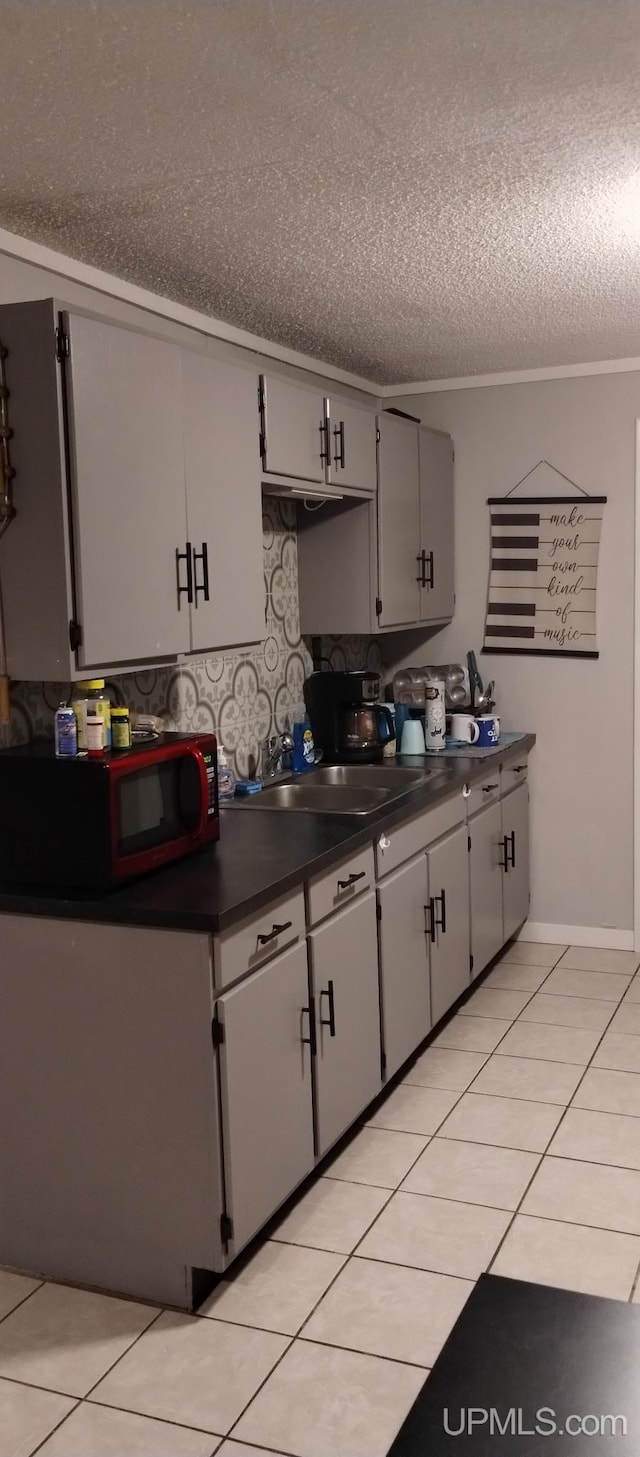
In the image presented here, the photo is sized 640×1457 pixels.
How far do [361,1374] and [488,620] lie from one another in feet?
10.8

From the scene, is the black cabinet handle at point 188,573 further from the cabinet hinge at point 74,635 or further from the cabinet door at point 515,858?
the cabinet door at point 515,858

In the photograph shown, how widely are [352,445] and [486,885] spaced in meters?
1.68

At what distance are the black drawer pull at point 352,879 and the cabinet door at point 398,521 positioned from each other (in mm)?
1338

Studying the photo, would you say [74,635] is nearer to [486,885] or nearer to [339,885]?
[339,885]

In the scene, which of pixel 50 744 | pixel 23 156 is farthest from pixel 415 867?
pixel 23 156

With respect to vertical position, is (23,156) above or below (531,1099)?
above

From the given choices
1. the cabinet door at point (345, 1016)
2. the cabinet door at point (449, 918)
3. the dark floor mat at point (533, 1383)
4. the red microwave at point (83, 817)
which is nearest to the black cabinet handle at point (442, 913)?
the cabinet door at point (449, 918)

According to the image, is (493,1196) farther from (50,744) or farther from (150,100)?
(150,100)

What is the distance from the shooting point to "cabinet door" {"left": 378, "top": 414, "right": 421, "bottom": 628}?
4.25 metres

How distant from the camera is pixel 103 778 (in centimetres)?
248

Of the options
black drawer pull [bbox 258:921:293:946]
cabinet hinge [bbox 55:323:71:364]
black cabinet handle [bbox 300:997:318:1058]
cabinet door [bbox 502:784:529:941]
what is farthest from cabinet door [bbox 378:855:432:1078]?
cabinet hinge [bbox 55:323:71:364]

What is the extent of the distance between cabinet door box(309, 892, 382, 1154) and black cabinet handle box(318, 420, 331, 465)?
1.42 meters

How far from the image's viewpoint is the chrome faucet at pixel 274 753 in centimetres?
405

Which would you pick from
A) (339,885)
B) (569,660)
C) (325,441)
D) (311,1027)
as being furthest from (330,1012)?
(569,660)
